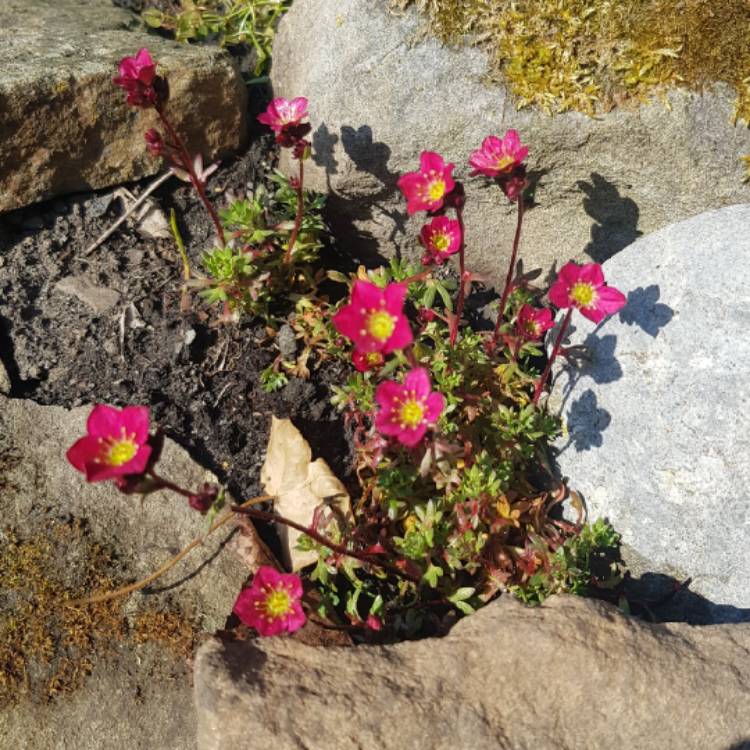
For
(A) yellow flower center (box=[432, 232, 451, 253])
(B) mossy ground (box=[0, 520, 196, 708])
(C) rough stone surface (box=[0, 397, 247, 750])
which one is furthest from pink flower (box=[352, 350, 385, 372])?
(B) mossy ground (box=[0, 520, 196, 708])

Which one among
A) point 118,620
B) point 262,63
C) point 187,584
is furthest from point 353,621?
point 262,63

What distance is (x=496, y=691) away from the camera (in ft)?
8.94

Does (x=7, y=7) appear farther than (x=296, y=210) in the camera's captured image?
Yes

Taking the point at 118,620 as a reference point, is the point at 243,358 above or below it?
above

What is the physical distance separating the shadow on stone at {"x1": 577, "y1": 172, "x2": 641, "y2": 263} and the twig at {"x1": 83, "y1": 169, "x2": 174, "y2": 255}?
2.24 m

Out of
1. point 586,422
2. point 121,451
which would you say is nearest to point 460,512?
point 586,422

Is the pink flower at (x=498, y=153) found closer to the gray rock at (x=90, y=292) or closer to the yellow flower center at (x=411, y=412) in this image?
the yellow flower center at (x=411, y=412)

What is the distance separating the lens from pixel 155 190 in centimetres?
450

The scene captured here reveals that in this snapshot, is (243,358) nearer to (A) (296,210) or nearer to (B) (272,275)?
(B) (272,275)

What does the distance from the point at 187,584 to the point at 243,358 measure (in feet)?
4.01

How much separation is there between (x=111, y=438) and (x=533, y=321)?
199cm

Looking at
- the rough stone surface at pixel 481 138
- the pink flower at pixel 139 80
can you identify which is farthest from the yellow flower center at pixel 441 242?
the pink flower at pixel 139 80

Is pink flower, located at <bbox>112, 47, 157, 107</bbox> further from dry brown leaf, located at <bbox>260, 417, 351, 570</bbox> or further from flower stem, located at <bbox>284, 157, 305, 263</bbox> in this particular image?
dry brown leaf, located at <bbox>260, 417, 351, 570</bbox>

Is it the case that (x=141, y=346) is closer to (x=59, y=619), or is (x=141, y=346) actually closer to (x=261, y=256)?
(x=261, y=256)
